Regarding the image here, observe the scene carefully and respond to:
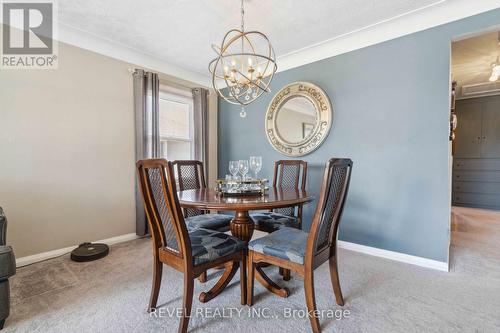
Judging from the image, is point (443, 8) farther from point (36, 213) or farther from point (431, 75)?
point (36, 213)

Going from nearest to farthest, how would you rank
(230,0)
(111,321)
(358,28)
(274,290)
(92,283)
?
(111,321) → (274,290) → (92,283) → (230,0) → (358,28)

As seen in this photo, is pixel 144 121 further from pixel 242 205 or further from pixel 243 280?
pixel 243 280

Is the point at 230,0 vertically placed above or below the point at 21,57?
above

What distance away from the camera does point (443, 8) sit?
2.21 meters

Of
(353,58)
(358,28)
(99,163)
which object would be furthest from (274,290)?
(358,28)

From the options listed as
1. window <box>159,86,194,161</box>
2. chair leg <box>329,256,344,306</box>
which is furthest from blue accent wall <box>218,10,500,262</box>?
window <box>159,86,194,161</box>

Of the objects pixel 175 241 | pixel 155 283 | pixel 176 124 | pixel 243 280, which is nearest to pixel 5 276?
pixel 155 283

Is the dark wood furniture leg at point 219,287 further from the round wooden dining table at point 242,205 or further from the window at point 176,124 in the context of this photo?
the window at point 176,124

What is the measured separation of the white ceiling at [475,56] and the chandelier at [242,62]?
7.68 feet

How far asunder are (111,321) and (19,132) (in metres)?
2.09

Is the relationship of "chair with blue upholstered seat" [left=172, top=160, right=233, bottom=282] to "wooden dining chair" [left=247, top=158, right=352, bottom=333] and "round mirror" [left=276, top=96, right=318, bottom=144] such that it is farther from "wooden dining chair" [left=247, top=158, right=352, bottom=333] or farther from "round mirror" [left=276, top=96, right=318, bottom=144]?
"round mirror" [left=276, top=96, right=318, bottom=144]

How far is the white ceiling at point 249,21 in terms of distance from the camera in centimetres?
218

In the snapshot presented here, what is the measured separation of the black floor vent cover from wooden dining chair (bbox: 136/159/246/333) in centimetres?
126

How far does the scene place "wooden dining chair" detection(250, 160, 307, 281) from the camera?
2.23m
